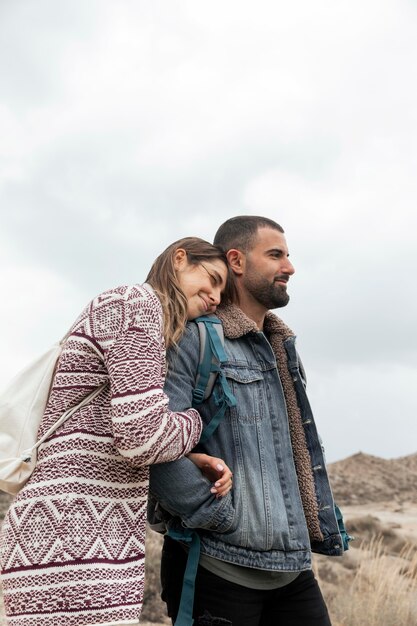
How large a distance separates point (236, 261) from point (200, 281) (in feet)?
2.19

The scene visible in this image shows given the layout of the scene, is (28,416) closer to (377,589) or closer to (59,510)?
(59,510)

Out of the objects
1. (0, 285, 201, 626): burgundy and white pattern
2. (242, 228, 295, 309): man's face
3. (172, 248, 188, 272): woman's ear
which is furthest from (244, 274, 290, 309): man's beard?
(0, 285, 201, 626): burgundy and white pattern

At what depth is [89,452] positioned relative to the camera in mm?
2357

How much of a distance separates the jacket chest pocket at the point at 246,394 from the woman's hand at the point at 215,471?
30 cm

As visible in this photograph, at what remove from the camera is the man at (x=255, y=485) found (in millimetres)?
2838

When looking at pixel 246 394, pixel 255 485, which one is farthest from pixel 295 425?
pixel 255 485

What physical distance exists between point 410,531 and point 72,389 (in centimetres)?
1213

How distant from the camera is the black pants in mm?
2879

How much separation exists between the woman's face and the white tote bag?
54cm

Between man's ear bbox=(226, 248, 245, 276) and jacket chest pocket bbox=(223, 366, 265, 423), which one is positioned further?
man's ear bbox=(226, 248, 245, 276)

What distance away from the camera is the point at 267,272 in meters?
3.50

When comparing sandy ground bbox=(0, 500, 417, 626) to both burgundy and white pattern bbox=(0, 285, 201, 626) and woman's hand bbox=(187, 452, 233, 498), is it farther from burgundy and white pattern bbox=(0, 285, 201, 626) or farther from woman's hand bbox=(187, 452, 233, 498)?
burgundy and white pattern bbox=(0, 285, 201, 626)

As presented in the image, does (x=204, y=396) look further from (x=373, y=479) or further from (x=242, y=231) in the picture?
(x=373, y=479)

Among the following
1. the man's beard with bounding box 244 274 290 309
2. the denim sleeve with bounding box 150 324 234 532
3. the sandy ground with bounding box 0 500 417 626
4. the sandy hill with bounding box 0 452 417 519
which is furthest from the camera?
the sandy hill with bounding box 0 452 417 519
